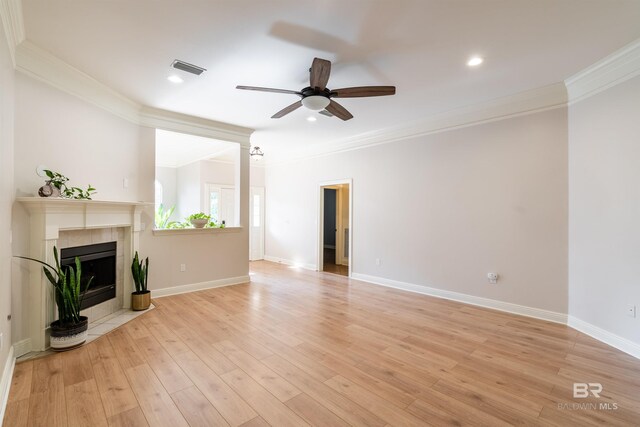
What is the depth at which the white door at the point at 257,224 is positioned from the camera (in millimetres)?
7941

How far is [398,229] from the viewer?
5094mm

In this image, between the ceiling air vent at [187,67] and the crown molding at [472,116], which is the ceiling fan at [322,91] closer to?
the ceiling air vent at [187,67]

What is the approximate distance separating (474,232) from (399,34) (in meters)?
2.99

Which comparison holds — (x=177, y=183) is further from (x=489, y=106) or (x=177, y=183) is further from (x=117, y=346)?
(x=489, y=106)

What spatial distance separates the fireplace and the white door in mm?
4204

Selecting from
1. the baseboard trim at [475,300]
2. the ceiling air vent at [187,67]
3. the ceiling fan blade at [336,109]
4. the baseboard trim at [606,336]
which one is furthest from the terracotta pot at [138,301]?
the baseboard trim at [606,336]

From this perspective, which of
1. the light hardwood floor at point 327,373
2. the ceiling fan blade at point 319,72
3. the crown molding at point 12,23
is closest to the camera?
the light hardwood floor at point 327,373

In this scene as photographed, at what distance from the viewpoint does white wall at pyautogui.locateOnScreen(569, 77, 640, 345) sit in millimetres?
2766

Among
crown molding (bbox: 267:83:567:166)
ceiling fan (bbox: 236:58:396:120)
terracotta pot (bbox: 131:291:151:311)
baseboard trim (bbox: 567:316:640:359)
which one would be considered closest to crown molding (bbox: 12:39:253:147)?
ceiling fan (bbox: 236:58:396:120)

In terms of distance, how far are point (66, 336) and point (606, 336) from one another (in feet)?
17.8

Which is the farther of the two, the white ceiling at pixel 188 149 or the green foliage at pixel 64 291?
the white ceiling at pixel 188 149

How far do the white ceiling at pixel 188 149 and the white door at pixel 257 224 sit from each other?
1182 mm

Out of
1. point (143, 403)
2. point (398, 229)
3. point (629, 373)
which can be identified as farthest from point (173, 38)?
point (629, 373)

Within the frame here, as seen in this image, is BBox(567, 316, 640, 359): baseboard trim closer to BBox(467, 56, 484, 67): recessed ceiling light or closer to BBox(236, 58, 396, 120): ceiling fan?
BBox(467, 56, 484, 67): recessed ceiling light
